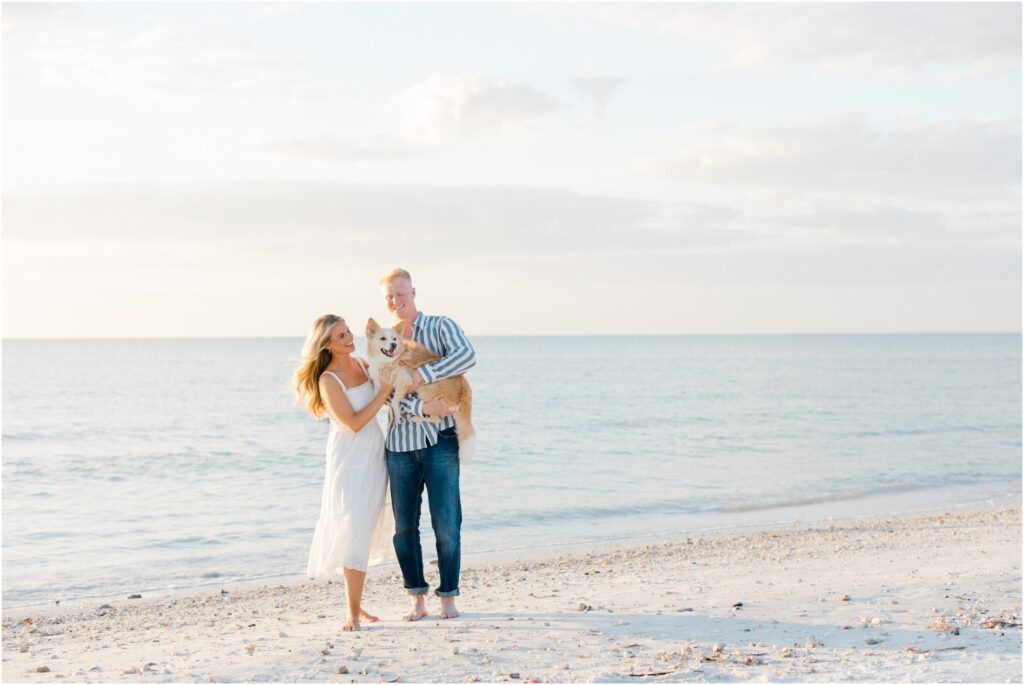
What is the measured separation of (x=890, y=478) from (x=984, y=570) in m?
11.0

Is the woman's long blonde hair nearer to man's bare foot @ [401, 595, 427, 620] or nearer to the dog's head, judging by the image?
the dog's head

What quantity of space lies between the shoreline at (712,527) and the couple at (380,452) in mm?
3904

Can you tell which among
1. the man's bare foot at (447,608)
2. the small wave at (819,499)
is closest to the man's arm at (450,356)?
the man's bare foot at (447,608)

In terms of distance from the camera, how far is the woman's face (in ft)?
18.6

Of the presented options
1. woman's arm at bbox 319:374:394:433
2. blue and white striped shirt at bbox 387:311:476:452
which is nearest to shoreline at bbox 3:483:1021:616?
blue and white striped shirt at bbox 387:311:476:452

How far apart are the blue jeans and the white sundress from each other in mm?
108

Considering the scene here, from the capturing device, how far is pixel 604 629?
19.1 ft

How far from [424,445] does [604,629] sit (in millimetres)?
1603

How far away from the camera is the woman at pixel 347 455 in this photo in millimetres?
5664

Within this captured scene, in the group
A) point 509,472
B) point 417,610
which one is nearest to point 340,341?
point 417,610

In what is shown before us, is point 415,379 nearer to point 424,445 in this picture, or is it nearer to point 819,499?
point 424,445

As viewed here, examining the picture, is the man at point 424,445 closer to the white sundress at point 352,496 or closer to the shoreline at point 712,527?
the white sundress at point 352,496

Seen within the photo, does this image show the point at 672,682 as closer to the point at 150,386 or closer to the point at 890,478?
the point at 890,478

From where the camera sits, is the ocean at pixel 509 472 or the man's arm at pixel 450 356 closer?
the man's arm at pixel 450 356
